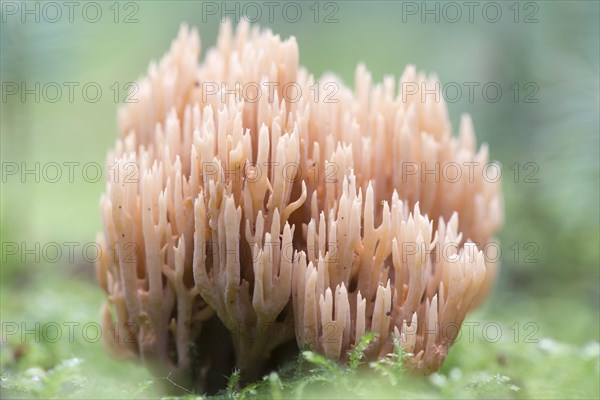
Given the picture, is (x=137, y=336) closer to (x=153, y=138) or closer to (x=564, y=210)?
(x=153, y=138)

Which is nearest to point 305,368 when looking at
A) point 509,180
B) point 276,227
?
point 276,227

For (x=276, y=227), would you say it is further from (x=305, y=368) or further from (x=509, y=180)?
(x=509, y=180)

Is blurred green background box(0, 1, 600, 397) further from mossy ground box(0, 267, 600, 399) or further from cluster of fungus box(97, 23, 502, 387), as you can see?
cluster of fungus box(97, 23, 502, 387)

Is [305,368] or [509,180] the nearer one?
[305,368]

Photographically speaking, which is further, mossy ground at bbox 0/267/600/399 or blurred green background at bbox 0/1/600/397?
blurred green background at bbox 0/1/600/397

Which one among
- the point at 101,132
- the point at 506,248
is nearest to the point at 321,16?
the point at 101,132

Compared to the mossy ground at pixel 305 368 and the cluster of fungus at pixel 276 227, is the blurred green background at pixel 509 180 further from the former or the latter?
the cluster of fungus at pixel 276 227

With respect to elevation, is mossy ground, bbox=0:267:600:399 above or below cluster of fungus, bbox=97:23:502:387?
below

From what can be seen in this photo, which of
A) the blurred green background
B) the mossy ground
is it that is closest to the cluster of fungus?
the mossy ground
